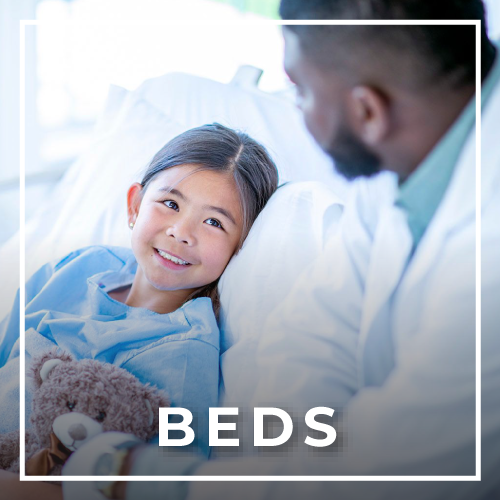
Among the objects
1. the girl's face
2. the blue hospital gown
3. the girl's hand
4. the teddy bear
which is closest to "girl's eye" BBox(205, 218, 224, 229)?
the girl's face

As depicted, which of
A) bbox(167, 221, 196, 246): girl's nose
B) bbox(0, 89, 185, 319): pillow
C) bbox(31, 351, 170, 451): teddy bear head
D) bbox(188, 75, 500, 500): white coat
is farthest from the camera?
bbox(0, 89, 185, 319): pillow

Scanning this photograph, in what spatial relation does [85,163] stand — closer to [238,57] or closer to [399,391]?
[238,57]

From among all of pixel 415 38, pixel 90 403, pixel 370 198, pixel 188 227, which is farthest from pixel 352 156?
pixel 90 403

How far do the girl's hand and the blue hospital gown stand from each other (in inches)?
3.2

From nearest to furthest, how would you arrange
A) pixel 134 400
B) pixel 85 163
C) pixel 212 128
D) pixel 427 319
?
pixel 427 319 → pixel 134 400 → pixel 212 128 → pixel 85 163

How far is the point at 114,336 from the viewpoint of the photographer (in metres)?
0.85

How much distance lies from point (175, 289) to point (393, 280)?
38cm

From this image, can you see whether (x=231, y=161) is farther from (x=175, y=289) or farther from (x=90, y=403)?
(x=90, y=403)

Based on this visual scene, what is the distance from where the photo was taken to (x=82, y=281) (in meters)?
0.99

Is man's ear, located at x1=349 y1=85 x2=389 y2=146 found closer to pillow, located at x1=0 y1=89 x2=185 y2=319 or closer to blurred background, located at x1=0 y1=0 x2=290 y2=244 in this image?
blurred background, located at x1=0 y1=0 x2=290 y2=244

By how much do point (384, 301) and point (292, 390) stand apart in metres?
0.18

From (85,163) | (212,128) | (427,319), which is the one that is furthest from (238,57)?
(427,319)

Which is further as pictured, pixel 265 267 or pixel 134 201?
pixel 134 201

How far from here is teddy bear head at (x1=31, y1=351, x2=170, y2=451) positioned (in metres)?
0.76
